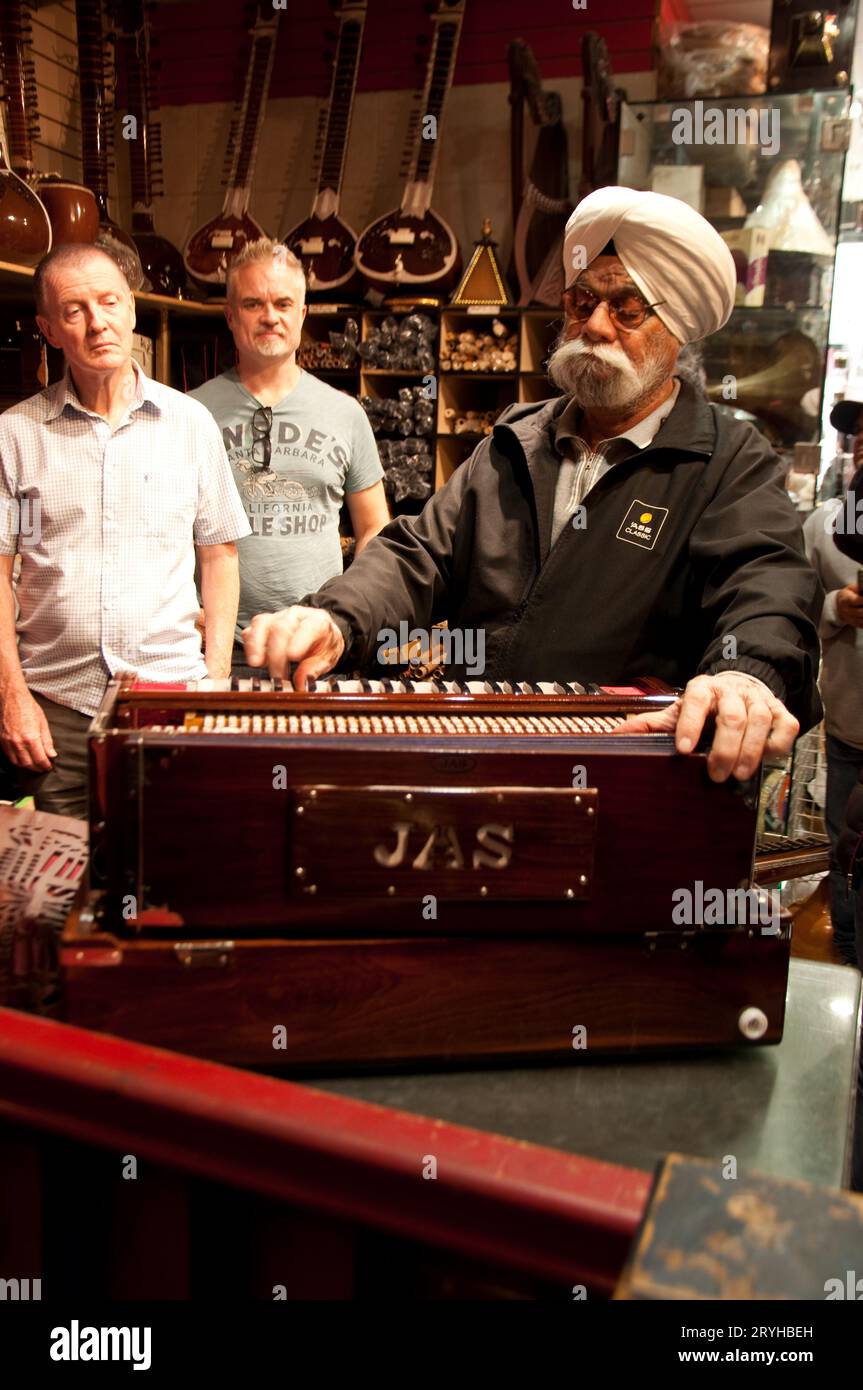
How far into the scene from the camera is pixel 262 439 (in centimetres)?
322

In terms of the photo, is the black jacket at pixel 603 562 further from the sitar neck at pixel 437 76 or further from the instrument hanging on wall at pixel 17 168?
the sitar neck at pixel 437 76

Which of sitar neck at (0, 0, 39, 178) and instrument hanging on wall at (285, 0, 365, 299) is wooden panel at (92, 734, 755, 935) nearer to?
sitar neck at (0, 0, 39, 178)

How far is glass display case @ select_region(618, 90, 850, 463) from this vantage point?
14.2 ft

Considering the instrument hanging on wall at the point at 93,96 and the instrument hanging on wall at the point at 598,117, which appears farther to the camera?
the instrument hanging on wall at the point at 93,96

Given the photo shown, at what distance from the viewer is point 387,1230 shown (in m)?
0.75

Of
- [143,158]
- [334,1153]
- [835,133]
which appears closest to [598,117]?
[835,133]

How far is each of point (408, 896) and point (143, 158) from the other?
566 cm

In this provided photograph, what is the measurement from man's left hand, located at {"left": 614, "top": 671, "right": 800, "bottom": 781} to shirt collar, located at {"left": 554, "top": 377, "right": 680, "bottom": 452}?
0.72 metres

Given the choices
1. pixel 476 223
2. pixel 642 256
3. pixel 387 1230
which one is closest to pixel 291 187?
pixel 476 223

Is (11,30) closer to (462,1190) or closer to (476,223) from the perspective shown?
(476,223)

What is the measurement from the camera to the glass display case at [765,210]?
14.2ft

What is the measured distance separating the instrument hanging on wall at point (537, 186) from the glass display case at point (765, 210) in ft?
2.32

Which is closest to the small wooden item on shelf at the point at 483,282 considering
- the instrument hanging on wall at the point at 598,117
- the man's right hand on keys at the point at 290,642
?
the instrument hanging on wall at the point at 598,117
